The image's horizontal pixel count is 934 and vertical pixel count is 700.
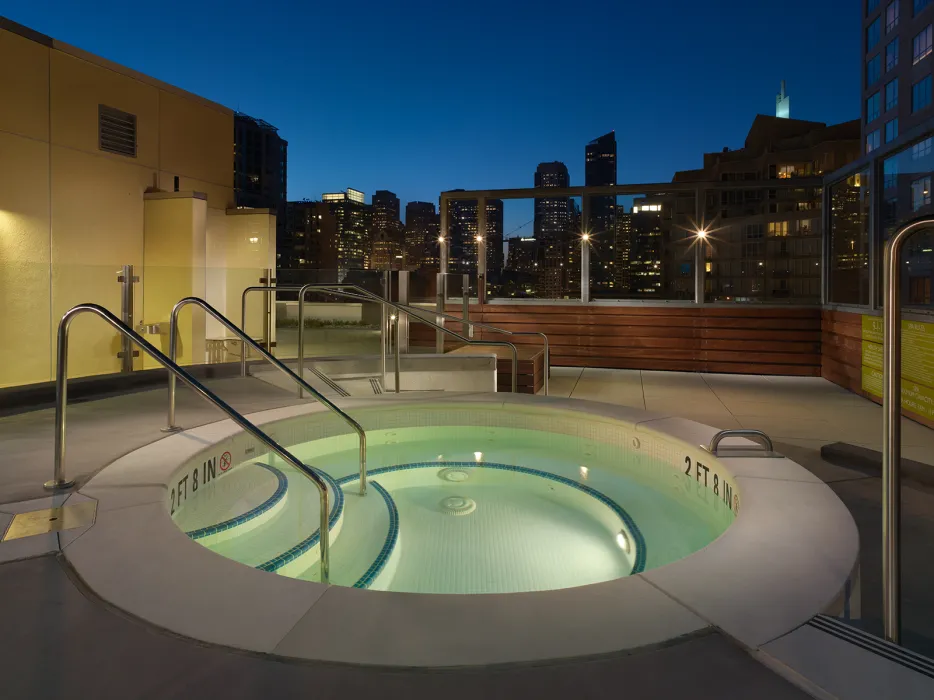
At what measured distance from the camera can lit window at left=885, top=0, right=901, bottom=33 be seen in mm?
37344

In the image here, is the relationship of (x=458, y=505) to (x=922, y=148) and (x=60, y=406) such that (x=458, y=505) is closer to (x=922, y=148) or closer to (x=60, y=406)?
(x=60, y=406)

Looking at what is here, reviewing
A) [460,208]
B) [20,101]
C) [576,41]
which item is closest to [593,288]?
[460,208]

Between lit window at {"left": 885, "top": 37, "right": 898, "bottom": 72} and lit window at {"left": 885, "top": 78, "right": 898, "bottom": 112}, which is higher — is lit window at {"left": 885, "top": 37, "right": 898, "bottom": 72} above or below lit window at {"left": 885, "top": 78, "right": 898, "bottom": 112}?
above

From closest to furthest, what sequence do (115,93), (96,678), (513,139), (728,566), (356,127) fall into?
(96,678), (728,566), (115,93), (513,139), (356,127)

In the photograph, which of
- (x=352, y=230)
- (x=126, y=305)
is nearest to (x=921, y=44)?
(x=126, y=305)

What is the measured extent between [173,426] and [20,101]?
191 inches

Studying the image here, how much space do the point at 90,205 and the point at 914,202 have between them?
9.01 metres

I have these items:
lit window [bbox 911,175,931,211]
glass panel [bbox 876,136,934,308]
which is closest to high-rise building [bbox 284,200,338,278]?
glass panel [bbox 876,136,934,308]

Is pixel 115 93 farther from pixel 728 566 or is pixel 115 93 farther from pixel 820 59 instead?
pixel 820 59

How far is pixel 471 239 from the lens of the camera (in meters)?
10.1

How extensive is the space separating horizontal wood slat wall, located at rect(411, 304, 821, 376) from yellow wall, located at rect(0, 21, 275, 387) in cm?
394

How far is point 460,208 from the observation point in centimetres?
1090

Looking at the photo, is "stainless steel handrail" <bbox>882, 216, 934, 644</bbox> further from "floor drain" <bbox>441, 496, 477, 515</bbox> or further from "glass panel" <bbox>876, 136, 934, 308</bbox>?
"glass panel" <bbox>876, 136, 934, 308</bbox>

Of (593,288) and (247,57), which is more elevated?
(247,57)
